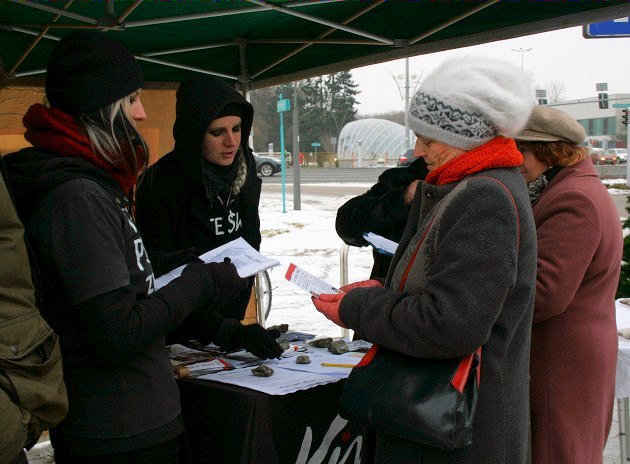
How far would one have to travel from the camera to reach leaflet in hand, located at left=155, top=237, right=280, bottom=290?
6.47 feet

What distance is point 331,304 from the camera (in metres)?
1.77

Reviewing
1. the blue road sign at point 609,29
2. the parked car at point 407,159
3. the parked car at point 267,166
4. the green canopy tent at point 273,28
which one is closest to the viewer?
the parked car at point 407,159

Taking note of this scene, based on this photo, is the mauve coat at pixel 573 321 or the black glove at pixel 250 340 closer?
the mauve coat at pixel 573 321

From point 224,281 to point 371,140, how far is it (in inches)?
2365

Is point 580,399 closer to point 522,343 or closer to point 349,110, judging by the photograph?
point 522,343

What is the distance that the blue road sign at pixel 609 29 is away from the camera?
3.36m

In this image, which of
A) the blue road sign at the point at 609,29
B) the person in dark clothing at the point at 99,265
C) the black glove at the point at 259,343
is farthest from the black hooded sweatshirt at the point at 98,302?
the blue road sign at the point at 609,29

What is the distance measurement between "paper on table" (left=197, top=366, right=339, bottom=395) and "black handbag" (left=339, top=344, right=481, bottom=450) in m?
0.35

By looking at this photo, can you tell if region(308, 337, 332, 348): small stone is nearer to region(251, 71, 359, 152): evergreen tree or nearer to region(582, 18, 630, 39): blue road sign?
region(582, 18, 630, 39): blue road sign

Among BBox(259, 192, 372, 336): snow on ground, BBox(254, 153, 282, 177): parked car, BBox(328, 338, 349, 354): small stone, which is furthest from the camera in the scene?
BBox(254, 153, 282, 177): parked car

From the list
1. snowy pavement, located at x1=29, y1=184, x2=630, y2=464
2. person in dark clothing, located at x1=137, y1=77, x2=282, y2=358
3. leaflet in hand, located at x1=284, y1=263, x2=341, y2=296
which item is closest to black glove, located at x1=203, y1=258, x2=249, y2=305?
leaflet in hand, located at x1=284, y1=263, x2=341, y2=296

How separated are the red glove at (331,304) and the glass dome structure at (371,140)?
5625cm

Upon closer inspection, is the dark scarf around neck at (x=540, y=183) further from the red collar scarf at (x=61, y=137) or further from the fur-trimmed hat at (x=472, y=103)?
the red collar scarf at (x=61, y=137)

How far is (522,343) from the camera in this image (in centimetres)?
166
